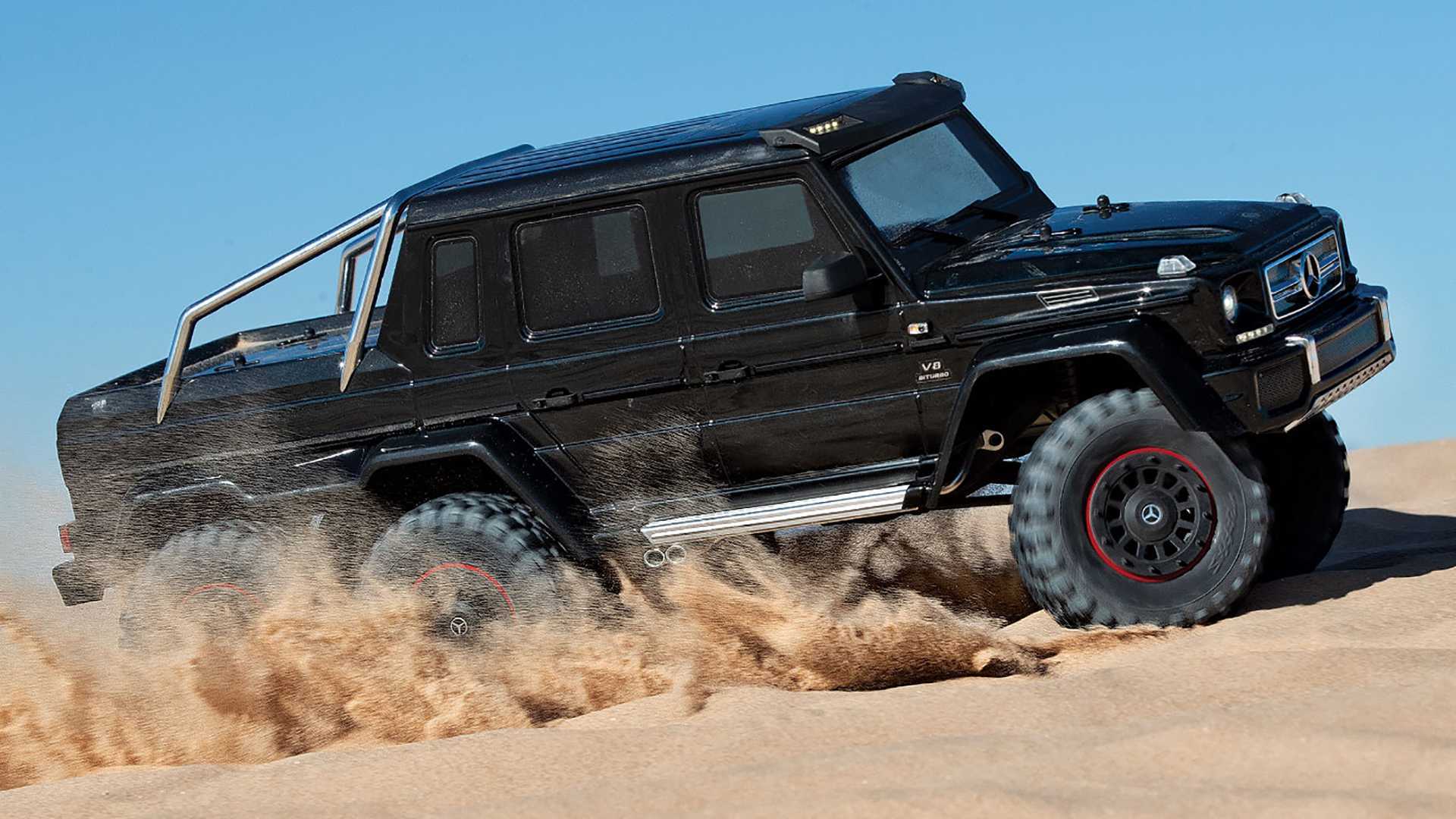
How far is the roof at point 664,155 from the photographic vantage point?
6.07 metres

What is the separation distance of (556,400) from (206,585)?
5.66 feet

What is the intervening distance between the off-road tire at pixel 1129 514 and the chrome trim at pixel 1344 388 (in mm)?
257

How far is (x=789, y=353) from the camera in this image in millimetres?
5961

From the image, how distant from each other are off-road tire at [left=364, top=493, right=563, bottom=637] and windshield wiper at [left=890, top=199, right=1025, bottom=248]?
1862 millimetres

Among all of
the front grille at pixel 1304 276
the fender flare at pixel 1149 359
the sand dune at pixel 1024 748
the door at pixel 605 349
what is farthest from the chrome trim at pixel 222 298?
the front grille at pixel 1304 276

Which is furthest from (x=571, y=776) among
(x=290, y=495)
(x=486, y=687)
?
(x=290, y=495)

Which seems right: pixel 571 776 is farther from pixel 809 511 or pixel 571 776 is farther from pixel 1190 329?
pixel 1190 329

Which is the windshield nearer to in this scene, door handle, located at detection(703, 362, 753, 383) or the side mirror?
the side mirror

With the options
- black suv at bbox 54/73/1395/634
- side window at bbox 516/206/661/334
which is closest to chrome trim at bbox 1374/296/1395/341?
black suv at bbox 54/73/1395/634

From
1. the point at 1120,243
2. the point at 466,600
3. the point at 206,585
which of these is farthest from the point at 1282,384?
the point at 206,585

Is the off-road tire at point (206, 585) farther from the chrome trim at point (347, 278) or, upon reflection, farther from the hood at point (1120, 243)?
the hood at point (1120, 243)

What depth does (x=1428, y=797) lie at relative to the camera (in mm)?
Answer: 3682

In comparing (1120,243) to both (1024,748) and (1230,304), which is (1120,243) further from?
(1024,748)

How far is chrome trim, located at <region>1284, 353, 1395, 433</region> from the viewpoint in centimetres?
543
